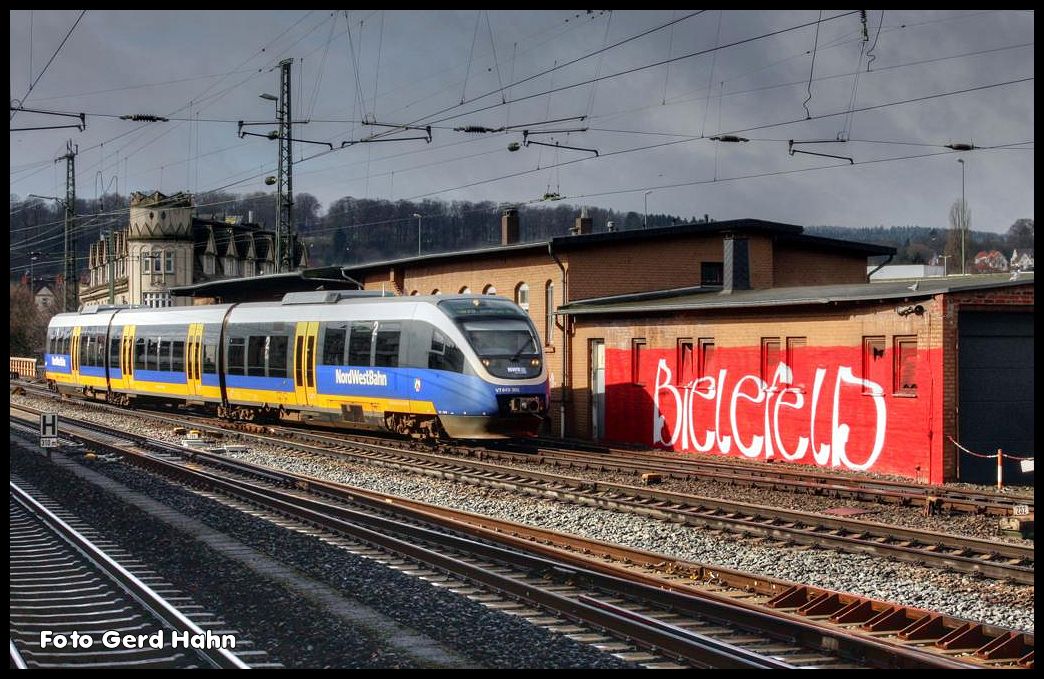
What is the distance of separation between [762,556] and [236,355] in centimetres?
2129

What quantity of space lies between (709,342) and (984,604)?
1552 centimetres

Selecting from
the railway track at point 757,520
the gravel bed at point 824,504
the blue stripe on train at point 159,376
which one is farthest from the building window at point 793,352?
the blue stripe on train at point 159,376

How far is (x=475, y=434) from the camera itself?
76.7 ft

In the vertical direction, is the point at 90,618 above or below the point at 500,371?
below

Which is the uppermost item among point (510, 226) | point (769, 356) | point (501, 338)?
point (510, 226)

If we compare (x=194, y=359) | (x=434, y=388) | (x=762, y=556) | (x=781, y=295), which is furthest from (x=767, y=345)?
(x=194, y=359)

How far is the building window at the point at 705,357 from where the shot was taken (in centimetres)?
2570

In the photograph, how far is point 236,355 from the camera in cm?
3088

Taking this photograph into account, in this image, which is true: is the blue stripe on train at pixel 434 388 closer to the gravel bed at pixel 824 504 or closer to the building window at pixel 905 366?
the gravel bed at pixel 824 504

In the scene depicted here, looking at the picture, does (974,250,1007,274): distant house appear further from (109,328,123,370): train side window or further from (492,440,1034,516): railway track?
(492,440,1034,516): railway track

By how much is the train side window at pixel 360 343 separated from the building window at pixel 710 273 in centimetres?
1145

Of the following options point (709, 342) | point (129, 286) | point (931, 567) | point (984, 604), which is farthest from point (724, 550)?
point (129, 286)

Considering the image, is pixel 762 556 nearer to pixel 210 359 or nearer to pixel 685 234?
pixel 685 234
